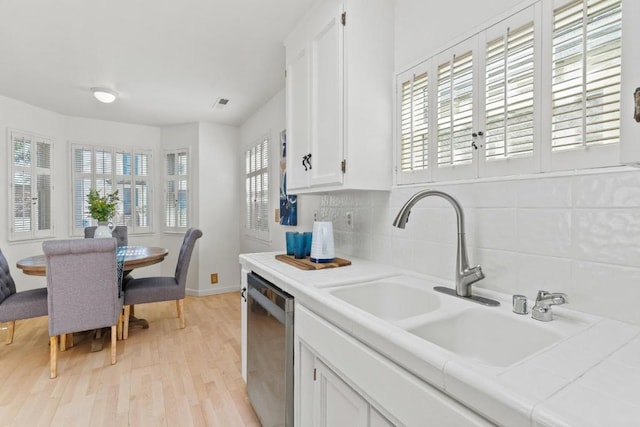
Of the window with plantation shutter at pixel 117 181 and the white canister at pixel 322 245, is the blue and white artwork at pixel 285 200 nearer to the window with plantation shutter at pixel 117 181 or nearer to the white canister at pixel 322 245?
the white canister at pixel 322 245

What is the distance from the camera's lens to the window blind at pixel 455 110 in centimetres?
127

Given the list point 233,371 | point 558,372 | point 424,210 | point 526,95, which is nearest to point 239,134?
point 233,371

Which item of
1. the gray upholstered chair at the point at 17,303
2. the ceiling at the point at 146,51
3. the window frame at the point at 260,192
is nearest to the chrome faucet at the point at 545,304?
the ceiling at the point at 146,51

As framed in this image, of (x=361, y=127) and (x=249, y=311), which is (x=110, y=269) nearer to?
(x=249, y=311)

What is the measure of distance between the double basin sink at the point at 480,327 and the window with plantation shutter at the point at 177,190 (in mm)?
3759

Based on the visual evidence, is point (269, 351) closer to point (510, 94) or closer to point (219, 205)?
point (510, 94)

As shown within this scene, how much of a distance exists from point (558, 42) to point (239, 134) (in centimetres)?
407

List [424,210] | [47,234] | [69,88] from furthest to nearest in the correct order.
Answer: [47,234] < [69,88] < [424,210]

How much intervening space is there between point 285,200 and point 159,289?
146cm

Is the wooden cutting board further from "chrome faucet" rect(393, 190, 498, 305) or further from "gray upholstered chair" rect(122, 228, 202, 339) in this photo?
"gray upholstered chair" rect(122, 228, 202, 339)

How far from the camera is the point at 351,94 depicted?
154 cm

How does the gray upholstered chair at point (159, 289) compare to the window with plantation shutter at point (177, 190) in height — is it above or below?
below

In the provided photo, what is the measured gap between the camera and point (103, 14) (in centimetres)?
192

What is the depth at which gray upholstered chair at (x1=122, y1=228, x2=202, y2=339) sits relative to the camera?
9.31 feet
